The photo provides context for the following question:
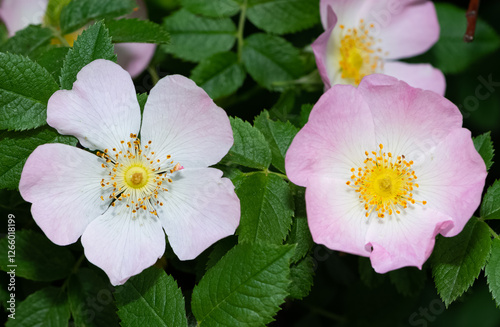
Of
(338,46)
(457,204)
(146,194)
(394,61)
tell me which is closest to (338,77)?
(338,46)

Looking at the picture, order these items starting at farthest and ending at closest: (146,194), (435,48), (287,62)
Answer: (435,48) < (287,62) < (146,194)

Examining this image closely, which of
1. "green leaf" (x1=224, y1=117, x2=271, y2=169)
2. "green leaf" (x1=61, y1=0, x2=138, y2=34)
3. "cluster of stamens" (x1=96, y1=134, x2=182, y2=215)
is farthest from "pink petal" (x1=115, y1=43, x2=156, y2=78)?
"green leaf" (x1=224, y1=117, x2=271, y2=169)

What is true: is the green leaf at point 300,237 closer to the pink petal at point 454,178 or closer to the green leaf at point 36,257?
the pink petal at point 454,178

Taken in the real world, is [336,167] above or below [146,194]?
below

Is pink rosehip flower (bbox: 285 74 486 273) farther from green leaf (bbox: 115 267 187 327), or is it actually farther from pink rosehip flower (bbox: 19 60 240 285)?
green leaf (bbox: 115 267 187 327)

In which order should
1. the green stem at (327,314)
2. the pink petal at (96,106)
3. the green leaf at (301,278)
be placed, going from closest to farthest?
the pink petal at (96,106)
the green leaf at (301,278)
the green stem at (327,314)

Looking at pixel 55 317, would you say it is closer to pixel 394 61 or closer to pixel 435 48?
pixel 394 61

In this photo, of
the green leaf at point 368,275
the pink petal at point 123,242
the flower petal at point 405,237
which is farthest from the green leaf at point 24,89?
the green leaf at point 368,275
